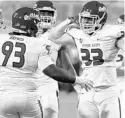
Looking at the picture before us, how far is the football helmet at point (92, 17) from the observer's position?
617 centimetres

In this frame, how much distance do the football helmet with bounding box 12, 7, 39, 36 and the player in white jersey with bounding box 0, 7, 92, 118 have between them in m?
0.11

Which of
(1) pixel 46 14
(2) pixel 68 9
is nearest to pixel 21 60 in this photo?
(1) pixel 46 14

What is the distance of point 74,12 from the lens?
478 inches

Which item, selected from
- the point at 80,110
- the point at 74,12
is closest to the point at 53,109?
the point at 80,110

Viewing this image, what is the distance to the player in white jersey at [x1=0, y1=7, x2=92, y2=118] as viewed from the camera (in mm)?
5148

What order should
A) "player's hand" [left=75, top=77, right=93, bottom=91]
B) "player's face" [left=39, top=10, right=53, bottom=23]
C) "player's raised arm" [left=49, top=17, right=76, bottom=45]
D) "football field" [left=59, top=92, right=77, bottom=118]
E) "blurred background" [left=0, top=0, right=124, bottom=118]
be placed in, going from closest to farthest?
1. "player's hand" [left=75, top=77, right=93, bottom=91]
2. "player's raised arm" [left=49, top=17, right=76, bottom=45]
3. "player's face" [left=39, top=10, right=53, bottom=23]
4. "football field" [left=59, top=92, right=77, bottom=118]
5. "blurred background" [left=0, top=0, right=124, bottom=118]

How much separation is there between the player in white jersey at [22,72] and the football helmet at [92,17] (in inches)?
40.2

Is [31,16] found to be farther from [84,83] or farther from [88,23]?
[88,23]

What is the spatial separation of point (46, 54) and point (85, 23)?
1.12m

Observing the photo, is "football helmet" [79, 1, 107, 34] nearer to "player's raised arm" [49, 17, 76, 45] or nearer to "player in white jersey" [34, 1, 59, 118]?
"player's raised arm" [49, 17, 76, 45]

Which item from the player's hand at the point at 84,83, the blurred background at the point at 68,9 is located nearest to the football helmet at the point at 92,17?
the player's hand at the point at 84,83

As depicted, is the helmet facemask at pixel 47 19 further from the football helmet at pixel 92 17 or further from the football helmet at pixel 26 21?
the football helmet at pixel 26 21

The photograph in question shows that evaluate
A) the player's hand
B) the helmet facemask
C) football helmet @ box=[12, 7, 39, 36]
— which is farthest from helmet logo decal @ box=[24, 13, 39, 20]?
the helmet facemask

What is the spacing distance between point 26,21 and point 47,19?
1926 mm
